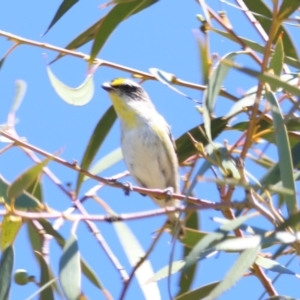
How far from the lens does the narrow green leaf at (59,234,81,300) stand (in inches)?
79.6

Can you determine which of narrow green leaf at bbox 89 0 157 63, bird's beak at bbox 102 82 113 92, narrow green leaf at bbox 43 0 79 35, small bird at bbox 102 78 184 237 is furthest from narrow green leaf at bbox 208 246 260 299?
bird's beak at bbox 102 82 113 92

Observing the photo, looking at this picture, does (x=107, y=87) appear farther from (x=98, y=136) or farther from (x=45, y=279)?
(x=45, y=279)

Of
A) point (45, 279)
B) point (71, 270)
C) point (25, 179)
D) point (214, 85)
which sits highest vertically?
point (214, 85)

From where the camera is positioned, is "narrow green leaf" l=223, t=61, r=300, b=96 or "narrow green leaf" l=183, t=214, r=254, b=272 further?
"narrow green leaf" l=183, t=214, r=254, b=272

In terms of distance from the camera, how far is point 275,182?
2.06 m

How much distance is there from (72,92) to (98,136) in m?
0.21

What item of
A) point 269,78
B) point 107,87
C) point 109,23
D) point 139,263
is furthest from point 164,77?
point 107,87

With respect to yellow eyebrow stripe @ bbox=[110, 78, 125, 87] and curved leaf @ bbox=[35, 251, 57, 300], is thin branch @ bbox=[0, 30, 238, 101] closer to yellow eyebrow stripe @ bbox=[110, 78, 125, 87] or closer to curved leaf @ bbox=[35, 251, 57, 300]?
curved leaf @ bbox=[35, 251, 57, 300]

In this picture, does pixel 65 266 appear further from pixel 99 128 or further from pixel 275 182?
pixel 99 128

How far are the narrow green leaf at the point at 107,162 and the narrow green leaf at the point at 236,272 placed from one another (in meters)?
1.07

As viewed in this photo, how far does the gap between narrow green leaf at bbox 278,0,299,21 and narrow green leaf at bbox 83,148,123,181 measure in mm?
1065

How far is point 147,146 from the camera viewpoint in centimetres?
397

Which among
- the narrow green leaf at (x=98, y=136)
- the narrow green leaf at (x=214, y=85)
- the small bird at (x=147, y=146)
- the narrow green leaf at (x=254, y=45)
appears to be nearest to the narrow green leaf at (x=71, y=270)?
the narrow green leaf at (x=214, y=85)

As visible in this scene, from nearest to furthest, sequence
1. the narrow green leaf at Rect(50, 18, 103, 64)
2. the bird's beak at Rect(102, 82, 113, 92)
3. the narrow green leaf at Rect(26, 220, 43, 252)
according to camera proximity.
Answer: the narrow green leaf at Rect(26, 220, 43, 252)
the narrow green leaf at Rect(50, 18, 103, 64)
the bird's beak at Rect(102, 82, 113, 92)
